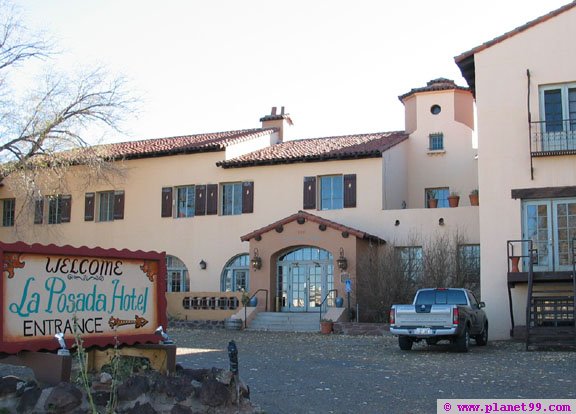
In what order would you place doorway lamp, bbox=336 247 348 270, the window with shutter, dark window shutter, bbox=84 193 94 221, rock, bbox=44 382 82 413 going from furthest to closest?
dark window shutter, bbox=84 193 94 221
the window with shutter
doorway lamp, bbox=336 247 348 270
rock, bbox=44 382 82 413

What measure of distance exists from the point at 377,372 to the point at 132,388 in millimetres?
6465

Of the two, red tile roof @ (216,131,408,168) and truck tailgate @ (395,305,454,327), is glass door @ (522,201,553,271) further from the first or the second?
red tile roof @ (216,131,408,168)

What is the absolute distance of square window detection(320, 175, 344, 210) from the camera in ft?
96.5

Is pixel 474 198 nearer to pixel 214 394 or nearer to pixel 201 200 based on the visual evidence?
pixel 201 200

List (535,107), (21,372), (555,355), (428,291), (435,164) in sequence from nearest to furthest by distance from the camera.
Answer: (21,372) → (555,355) → (428,291) → (535,107) → (435,164)

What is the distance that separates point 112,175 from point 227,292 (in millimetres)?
8421

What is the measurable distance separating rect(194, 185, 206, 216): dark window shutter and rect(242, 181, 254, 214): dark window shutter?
5.87ft

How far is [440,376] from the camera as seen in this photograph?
40.8ft

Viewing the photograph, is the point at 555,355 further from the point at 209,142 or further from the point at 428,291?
the point at 209,142

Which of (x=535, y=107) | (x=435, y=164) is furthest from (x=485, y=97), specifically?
(x=435, y=164)

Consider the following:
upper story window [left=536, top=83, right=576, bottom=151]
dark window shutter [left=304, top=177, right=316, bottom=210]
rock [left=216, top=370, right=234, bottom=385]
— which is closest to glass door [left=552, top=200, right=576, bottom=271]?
upper story window [left=536, top=83, right=576, bottom=151]

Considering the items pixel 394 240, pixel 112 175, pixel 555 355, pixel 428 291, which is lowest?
pixel 555 355

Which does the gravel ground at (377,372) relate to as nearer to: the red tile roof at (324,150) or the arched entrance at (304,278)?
the arched entrance at (304,278)

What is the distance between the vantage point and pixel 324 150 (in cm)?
3052
